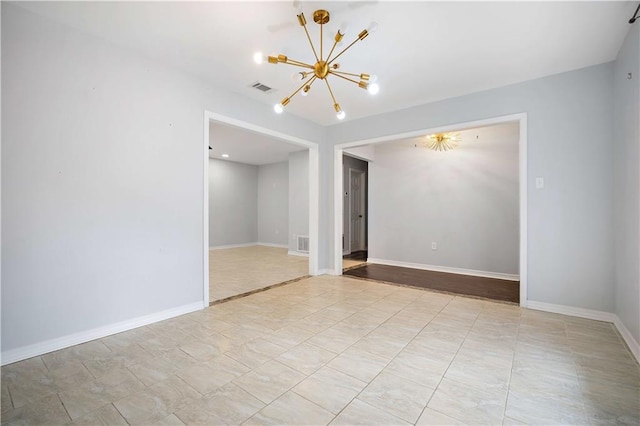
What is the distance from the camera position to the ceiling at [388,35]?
2088 millimetres

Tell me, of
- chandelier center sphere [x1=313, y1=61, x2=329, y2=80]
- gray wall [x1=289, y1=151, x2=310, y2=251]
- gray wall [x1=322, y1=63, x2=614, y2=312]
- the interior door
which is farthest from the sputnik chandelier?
chandelier center sphere [x1=313, y1=61, x2=329, y2=80]

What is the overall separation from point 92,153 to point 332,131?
3.51 m

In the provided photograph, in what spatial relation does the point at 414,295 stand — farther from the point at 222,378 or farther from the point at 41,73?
the point at 41,73

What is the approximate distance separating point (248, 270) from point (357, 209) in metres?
3.89

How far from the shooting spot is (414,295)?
371 cm

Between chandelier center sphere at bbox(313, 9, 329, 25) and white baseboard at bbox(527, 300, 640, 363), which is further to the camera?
white baseboard at bbox(527, 300, 640, 363)

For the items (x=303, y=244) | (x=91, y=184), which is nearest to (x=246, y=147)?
(x=303, y=244)

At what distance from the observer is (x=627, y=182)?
2422 millimetres

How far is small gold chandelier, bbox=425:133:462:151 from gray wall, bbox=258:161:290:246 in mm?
4511

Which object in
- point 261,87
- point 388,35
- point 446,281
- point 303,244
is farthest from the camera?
point 303,244

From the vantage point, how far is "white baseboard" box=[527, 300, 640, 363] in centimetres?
226

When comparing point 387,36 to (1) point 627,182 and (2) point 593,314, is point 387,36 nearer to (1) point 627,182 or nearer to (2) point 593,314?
(1) point 627,182

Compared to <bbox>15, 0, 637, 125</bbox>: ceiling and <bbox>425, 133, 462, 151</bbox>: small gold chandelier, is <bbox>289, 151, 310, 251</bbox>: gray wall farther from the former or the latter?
<bbox>15, 0, 637, 125</bbox>: ceiling

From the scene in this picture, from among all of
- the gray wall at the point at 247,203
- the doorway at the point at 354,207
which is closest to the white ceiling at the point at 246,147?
the gray wall at the point at 247,203
